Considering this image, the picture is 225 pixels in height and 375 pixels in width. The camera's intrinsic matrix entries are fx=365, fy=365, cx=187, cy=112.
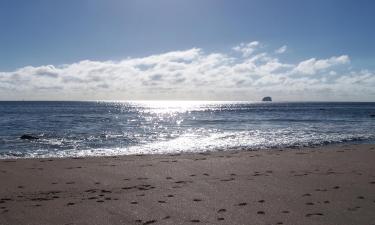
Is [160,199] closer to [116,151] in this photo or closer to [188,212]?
[188,212]

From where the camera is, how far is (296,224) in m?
7.41

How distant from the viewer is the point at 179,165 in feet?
49.1

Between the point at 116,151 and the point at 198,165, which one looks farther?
the point at 116,151

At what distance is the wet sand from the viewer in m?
7.94

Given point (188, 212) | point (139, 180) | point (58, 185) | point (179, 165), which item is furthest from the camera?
point (179, 165)

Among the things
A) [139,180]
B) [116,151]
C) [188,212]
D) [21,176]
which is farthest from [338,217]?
[116,151]

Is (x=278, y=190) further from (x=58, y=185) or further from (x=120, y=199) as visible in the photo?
(x=58, y=185)

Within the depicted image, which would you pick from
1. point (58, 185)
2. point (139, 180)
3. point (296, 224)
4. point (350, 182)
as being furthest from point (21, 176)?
point (350, 182)

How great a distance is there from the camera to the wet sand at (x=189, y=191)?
794 cm

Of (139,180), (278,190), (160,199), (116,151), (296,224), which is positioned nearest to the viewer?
(296,224)

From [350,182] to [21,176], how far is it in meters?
10.9

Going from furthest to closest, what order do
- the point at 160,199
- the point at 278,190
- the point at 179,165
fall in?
the point at 179,165
the point at 278,190
the point at 160,199

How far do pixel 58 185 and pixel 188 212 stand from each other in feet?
16.4

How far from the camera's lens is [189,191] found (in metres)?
10.3
